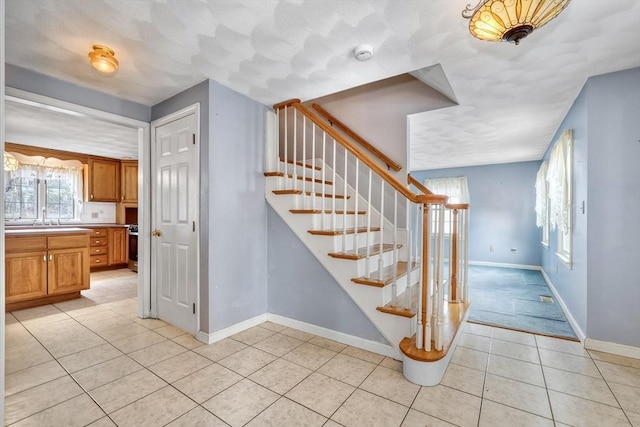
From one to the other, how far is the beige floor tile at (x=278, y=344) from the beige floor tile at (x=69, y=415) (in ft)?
3.68

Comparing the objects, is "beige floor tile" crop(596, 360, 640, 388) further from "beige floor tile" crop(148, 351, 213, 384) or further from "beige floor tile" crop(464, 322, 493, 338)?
"beige floor tile" crop(148, 351, 213, 384)

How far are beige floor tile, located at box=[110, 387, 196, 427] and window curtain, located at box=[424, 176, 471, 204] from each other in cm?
643

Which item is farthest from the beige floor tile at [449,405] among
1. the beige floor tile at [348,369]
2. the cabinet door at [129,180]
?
the cabinet door at [129,180]

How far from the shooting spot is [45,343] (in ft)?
8.23

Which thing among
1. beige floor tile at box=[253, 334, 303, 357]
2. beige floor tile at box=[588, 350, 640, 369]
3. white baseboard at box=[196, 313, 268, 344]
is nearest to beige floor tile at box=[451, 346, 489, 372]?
beige floor tile at box=[588, 350, 640, 369]

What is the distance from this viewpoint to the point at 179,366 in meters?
2.14

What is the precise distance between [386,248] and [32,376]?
2.94 metres

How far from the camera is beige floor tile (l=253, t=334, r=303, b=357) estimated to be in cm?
239

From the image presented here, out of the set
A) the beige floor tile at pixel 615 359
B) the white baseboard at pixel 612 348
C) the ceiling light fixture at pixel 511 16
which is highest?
the ceiling light fixture at pixel 511 16

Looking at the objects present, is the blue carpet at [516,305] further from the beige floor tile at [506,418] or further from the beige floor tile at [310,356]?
the beige floor tile at [310,356]

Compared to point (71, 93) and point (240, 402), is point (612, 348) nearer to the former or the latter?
point (240, 402)

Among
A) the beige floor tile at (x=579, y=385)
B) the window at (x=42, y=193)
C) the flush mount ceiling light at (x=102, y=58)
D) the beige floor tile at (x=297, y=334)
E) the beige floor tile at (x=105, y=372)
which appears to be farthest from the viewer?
the window at (x=42, y=193)

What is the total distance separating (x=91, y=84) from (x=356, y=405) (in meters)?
3.38

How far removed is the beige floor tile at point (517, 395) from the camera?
5.60 ft
